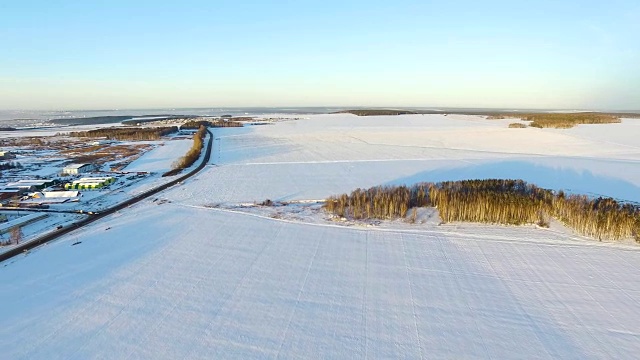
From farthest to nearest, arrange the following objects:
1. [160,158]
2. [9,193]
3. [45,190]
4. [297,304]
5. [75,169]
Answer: [160,158] < [75,169] < [45,190] < [9,193] < [297,304]

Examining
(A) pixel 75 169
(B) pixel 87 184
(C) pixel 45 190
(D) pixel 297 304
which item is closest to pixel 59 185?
(C) pixel 45 190

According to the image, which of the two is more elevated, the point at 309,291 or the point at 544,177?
the point at 544,177

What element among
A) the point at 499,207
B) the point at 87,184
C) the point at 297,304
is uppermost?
the point at 499,207

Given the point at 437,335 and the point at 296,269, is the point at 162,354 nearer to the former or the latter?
the point at 296,269

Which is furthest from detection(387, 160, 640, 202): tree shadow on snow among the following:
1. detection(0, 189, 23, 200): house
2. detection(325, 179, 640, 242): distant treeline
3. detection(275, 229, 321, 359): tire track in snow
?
detection(0, 189, 23, 200): house

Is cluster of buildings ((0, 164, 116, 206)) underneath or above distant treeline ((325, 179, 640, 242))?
underneath

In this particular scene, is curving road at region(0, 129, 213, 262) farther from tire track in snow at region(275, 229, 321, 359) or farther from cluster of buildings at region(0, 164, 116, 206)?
tire track in snow at region(275, 229, 321, 359)

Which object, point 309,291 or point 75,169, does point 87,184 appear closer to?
point 75,169
